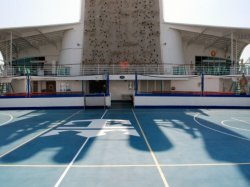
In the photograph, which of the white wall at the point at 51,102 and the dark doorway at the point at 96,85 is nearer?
the white wall at the point at 51,102

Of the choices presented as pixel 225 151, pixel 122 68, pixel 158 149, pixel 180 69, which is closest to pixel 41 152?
pixel 158 149

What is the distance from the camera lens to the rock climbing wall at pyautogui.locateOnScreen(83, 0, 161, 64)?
29.5 m

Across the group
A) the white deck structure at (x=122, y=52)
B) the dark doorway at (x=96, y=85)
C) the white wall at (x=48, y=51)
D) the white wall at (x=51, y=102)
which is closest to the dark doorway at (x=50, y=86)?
the white deck structure at (x=122, y=52)

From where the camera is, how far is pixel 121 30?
29.5 metres

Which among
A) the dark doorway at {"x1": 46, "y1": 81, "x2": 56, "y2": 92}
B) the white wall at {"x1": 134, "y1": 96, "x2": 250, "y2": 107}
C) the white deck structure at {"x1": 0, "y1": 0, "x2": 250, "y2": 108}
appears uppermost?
the white deck structure at {"x1": 0, "y1": 0, "x2": 250, "y2": 108}

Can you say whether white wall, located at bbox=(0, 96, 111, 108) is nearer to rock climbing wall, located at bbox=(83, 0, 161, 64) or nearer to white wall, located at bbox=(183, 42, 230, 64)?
rock climbing wall, located at bbox=(83, 0, 161, 64)

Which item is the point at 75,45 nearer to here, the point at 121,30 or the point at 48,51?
the point at 121,30

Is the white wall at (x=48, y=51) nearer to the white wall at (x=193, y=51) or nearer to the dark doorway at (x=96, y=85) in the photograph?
the dark doorway at (x=96, y=85)

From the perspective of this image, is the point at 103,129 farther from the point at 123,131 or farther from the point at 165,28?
the point at 165,28

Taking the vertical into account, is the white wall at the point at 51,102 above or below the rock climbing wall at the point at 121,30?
below

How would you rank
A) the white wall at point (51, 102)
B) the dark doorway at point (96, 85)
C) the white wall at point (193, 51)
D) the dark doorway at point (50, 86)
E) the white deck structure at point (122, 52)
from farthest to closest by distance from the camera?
the white wall at point (193, 51)
the dark doorway at point (50, 86)
the dark doorway at point (96, 85)
the white deck structure at point (122, 52)
the white wall at point (51, 102)

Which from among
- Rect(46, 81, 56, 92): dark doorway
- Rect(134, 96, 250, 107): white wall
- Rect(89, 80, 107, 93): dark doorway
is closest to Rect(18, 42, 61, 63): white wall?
Rect(46, 81, 56, 92): dark doorway

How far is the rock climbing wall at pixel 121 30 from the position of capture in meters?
29.5

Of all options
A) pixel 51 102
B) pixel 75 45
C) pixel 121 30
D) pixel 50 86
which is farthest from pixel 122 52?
pixel 51 102
